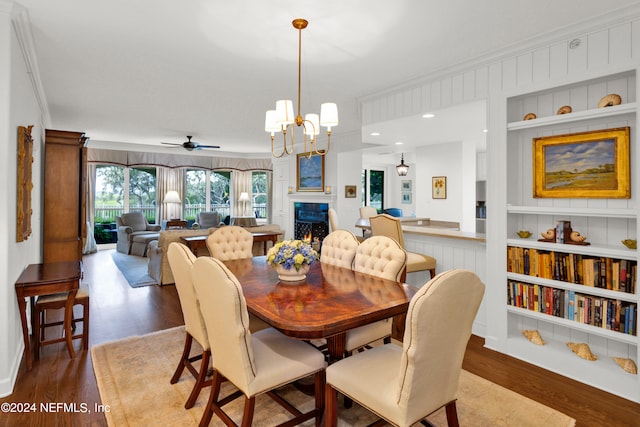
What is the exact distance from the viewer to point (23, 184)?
9.25ft

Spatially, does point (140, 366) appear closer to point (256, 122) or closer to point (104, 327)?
point (104, 327)

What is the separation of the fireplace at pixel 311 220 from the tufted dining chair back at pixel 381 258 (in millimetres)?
4701

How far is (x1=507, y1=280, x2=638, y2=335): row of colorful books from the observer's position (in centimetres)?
257

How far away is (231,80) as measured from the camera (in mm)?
4000

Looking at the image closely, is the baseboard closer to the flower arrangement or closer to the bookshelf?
the flower arrangement

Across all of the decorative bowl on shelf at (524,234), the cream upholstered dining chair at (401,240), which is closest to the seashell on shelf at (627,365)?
the decorative bowl on shelf at (524,234)

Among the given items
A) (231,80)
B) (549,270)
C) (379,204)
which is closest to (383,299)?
(549,270)

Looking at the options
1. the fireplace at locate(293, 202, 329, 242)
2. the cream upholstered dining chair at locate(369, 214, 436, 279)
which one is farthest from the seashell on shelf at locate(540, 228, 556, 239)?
the fireplace at locate(293, 202, 329, 242)

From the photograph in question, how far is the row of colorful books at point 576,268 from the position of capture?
257cm

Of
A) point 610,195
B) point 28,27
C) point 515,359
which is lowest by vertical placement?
point 515,359

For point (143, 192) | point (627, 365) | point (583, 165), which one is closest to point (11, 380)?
point (627, 365)

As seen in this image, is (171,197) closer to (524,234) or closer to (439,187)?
(439,187)

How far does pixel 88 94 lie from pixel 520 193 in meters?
5.06

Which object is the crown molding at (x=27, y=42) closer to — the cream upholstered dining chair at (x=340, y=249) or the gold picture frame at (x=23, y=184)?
the gold picture frame at (x=23, y=184)
